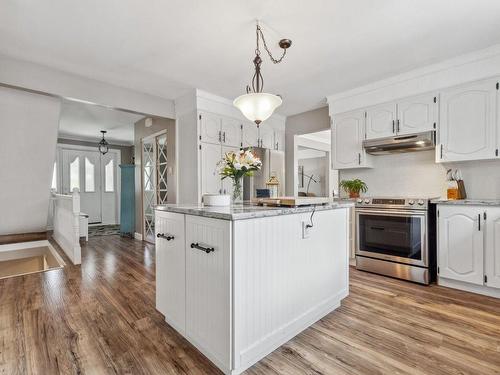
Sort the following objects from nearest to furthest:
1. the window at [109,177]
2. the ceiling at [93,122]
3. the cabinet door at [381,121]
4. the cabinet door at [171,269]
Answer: the cabinet door at [171,269], the cabinet door at [381,121], the ceiling at [93,122], the window at [109,177]

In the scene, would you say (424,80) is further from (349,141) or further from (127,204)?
(127,204)

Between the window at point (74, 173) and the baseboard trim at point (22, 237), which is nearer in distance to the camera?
the baseboard trim at point (22, 237)

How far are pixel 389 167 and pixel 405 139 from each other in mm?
611

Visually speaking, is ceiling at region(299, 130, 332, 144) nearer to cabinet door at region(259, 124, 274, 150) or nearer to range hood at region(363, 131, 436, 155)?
cabinet door at region(259, 124, 274, 150)

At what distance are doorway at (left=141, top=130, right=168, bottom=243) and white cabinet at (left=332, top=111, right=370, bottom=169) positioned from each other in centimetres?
284

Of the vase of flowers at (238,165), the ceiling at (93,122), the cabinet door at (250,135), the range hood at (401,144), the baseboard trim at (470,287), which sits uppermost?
the ceiling at (93,122)

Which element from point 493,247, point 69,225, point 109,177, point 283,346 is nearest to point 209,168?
point 69,225

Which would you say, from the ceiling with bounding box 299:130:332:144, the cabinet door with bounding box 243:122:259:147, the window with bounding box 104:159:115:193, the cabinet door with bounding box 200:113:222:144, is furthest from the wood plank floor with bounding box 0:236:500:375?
the window with bounding box 104:159:115:193

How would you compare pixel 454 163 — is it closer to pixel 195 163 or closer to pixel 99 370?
pixel 195 163

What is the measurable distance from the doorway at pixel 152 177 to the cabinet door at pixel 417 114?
3.63 metres

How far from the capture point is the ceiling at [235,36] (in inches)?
84.1

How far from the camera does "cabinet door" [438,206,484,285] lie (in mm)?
2730

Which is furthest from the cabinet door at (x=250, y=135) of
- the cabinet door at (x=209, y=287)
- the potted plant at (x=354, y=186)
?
the cabinet door at (x=209, y=287)

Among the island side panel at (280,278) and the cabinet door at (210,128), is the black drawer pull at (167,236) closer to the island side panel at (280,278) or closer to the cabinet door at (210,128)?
the island side panel at (280,278)
